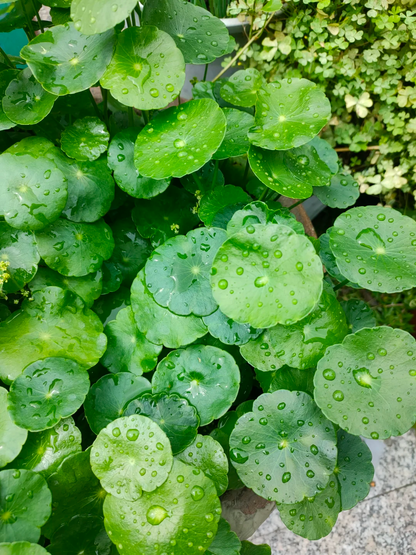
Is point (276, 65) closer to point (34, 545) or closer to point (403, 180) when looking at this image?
point (403, 180)

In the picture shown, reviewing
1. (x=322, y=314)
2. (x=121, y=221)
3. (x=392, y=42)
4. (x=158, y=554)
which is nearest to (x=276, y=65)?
(x=392, y=42)

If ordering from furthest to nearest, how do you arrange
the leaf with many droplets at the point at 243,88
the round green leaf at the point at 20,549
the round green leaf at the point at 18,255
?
1. the leaf with many droplets at the point at 243,88
2. the round green leaf at the point at 18,255
3. the round green leaf at the point at 20,549

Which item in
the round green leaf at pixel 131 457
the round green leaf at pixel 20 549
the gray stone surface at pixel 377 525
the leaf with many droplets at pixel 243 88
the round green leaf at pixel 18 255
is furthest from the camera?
the gray stone surface at pixel 377 525

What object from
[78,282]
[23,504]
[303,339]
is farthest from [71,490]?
[303,339]

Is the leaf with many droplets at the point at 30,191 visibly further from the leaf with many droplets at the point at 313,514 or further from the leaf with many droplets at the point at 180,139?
the leaf with many droplets at the point at 313,514

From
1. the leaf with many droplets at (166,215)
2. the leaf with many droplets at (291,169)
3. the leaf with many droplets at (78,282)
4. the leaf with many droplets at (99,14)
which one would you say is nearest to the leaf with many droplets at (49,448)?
the leaf with many droplets at (78,282)

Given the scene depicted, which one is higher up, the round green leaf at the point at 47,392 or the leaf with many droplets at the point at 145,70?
the leaf with many droplets at the point at 145,70

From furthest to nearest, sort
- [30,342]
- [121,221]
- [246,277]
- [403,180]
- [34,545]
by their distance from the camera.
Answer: [403,180]
[121,221]
[30,342]
[246,277]
[34,545]
